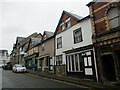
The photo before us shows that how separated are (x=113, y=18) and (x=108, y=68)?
4715mm

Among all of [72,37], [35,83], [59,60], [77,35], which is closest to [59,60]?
[59,60]

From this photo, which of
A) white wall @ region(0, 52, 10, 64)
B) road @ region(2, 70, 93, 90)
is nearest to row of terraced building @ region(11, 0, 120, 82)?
road @ region(2, 70, 93, 90)

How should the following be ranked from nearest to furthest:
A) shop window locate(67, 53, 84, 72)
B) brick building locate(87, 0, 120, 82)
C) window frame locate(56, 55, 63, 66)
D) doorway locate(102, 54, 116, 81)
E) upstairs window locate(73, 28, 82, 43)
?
brick building locate(87, 0, 120, 82)
doorway locate(102, 54, 116, 81)
shop window locate(67, 53, 84, 72)
upstairs window locate(73, 28, 82, 43)
window frame locate(56, 55, 63, 66)

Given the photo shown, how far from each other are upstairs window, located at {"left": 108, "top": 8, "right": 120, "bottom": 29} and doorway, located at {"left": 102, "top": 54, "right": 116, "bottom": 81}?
2865 millimetres

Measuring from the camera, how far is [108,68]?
12312 millimetres

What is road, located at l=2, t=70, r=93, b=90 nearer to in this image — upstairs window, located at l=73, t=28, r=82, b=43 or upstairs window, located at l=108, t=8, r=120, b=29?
upstairs window, located at l=73, t=28, r=82, b=43

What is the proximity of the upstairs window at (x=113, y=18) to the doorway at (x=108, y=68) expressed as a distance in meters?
2.87

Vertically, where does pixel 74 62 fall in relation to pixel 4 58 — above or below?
below

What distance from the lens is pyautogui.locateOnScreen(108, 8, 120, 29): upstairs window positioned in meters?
11.4

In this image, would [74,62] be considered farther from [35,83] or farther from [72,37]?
[35,83]

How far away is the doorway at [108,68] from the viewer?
1198cm

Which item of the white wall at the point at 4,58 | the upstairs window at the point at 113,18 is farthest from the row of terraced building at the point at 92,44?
the white wall at the point at 4,58

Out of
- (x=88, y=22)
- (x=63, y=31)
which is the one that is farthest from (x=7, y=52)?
(x=88, y=22)

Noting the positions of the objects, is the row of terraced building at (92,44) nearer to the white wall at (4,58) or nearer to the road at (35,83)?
the road at (35,83)
